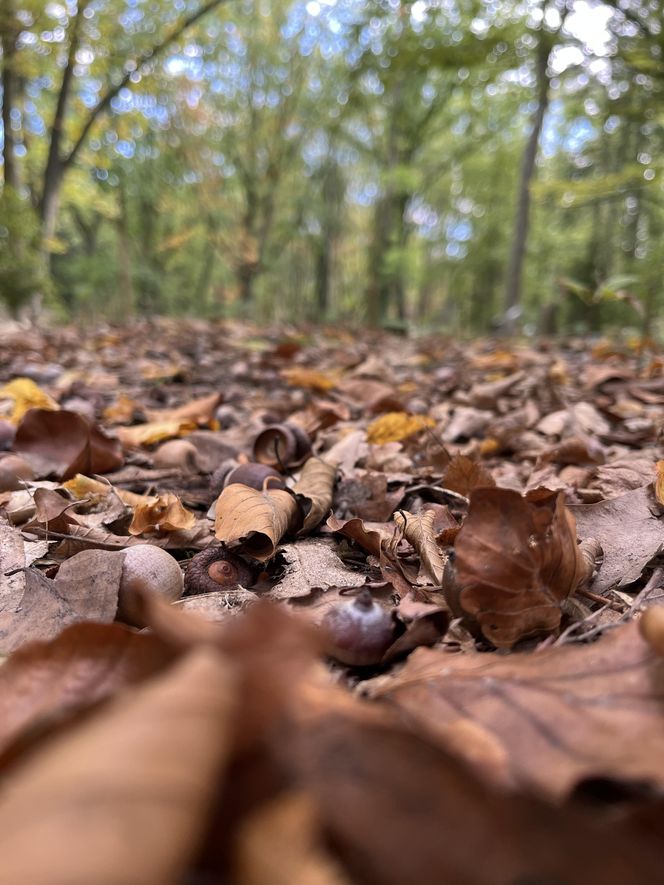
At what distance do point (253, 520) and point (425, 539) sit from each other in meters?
0.33

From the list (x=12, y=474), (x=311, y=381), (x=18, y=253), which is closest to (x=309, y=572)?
(x=12, y=474)

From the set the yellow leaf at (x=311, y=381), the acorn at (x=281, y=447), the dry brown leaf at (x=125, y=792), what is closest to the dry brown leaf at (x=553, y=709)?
the dry brown leaf at (x=125, y=792)

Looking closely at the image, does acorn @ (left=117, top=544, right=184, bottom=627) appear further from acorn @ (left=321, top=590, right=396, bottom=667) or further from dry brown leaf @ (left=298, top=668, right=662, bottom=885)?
dry brown leaf @ (left=298, top=668, right=662, bottom=885)

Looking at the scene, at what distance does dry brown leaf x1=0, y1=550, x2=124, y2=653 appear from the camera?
965 mm

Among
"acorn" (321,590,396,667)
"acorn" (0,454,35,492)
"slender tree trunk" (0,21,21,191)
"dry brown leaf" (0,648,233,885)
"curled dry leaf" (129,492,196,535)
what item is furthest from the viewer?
"slender tree trunk" (0,21,21,191)

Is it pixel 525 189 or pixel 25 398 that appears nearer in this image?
pixel 25 398

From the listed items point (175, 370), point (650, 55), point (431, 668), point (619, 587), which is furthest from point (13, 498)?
point (650, 55)

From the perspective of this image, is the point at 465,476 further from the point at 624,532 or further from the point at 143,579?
the point at 143,579

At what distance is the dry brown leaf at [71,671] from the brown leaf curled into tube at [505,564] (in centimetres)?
44

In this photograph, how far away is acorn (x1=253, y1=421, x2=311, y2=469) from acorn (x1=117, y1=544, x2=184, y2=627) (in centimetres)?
72

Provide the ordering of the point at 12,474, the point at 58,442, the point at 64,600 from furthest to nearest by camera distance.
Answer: the point at 58,442
the point at 12,474
the point at 64,600

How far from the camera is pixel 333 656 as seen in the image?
2.76ft

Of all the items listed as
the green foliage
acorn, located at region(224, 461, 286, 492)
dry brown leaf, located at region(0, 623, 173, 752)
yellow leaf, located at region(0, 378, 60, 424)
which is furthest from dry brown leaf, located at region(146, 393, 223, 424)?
the green foliage

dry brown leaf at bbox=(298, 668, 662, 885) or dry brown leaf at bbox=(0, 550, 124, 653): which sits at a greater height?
dry brown leaf at bbox=(298, 668, 662, 885)
